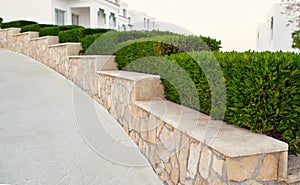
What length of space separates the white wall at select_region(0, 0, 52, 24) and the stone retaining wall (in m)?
11.9

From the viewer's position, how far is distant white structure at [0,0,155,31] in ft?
52.4

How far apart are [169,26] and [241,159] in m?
4.44

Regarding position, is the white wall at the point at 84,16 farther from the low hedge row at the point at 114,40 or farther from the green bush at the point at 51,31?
the low hedge row at the point at 114,40

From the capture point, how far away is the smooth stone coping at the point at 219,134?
1.83m

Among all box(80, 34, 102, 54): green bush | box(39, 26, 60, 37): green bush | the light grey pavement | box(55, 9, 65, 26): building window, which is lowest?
the light grey pavement

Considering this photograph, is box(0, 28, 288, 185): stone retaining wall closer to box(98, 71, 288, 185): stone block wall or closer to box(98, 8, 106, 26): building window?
box(98, 71, 288, 185): stone block wall

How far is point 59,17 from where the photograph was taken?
17.6 meters

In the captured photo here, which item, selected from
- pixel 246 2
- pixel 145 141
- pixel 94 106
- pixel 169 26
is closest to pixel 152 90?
pixel 145 141

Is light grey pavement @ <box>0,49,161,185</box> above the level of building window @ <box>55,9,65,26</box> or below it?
below

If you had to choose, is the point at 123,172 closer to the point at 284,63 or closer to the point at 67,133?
the point at 67,133

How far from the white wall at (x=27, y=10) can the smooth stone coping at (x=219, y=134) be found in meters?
14.8

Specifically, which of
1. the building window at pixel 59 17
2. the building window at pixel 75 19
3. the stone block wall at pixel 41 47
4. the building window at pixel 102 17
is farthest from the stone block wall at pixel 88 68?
the building window at pixel 102 17

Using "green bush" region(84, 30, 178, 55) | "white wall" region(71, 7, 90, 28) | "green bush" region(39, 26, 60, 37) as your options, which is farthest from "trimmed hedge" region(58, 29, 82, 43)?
"white wall" region(71, 7, 90, 28)

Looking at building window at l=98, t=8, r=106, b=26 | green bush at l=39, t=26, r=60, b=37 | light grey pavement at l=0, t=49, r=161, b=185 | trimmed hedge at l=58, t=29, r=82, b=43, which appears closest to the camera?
light grey pavement at l=0, t=49, r=161, b=185
